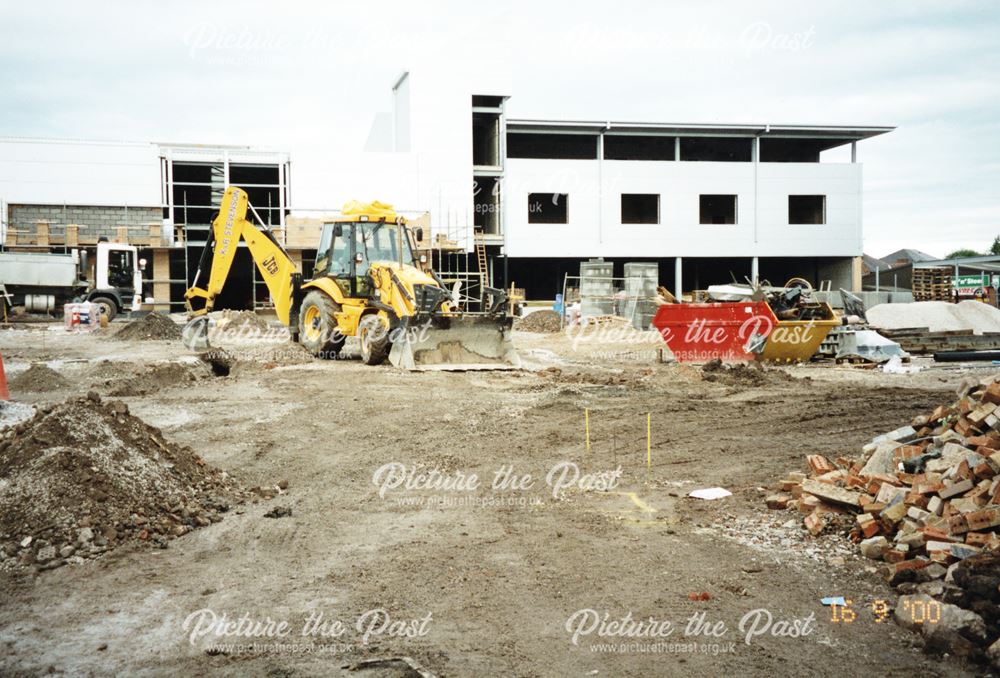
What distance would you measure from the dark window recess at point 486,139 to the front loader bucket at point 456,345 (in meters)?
22.5

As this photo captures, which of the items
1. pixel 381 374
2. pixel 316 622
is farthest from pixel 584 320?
pixel 316 622

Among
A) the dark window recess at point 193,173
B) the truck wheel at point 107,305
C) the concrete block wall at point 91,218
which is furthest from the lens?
the dark window recess at point 193,173

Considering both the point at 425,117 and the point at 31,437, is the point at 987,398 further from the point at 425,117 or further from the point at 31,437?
the point at 425,117

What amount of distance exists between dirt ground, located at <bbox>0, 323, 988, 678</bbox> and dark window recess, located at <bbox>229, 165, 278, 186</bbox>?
25653mm

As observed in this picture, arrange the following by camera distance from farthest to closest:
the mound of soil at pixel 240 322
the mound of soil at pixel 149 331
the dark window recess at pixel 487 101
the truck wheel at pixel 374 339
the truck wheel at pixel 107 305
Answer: the dark window recess at pixel 487 101 → the truck wheel at pixel 107 305 → the mound of soil at pixel 240 322 → the mound of soil at pixel 149 331 → the truck wheel at pixel 374 339

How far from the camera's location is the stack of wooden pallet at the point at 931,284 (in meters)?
39.6

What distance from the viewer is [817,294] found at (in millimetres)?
18984

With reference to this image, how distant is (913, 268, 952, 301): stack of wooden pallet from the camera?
3962 cm

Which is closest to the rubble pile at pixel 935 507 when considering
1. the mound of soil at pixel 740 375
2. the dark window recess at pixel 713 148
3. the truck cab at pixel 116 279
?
the mound of soil at pixel 740 375

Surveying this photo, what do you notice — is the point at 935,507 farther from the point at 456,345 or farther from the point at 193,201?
the point at 193,201

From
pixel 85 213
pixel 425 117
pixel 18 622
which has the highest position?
pixel 425 117

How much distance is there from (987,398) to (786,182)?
3394cm

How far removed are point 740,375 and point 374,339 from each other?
21.3 feet

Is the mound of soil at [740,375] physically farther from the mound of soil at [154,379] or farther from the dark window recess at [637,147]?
the dark window recess at [637,147]
